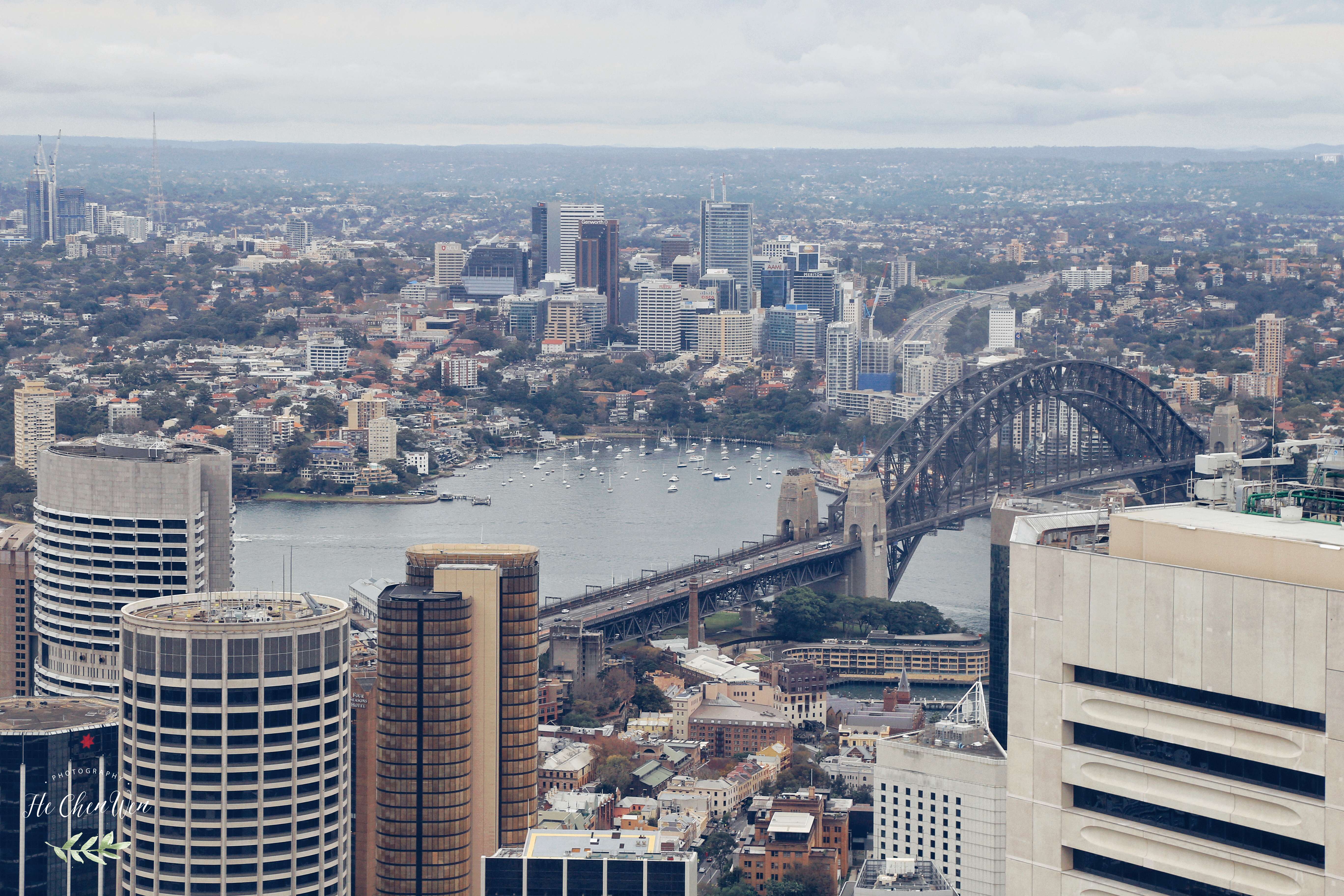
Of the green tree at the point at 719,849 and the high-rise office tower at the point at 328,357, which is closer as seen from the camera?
the green tree at the point at 719,849

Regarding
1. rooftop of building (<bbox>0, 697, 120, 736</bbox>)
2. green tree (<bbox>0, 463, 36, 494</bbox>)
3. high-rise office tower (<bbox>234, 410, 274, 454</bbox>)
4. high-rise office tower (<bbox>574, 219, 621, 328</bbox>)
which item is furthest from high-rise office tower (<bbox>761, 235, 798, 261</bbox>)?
rooftop of building (<bbox>0, 697, 120, 736</bbox>)

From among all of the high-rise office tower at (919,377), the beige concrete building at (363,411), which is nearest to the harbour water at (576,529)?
the beige concrete building at (363,411)

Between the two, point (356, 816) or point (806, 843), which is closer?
point (356, 816)

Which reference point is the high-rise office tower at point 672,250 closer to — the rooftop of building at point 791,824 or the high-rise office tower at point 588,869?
the rooftop of building at point 791,824

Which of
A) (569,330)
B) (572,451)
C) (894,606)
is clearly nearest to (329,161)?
(569,330)

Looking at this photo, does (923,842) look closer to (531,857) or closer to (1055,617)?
(531,857)

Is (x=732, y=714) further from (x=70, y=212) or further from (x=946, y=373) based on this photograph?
(x=70, y=212)

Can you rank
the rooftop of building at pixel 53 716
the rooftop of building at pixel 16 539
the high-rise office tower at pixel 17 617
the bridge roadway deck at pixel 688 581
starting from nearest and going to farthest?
the rooftop of building at pixel 53 716
the high-rise office tower at pixel 17 617
the rooftop of building at pixel 16 539
the bridge roadway deck at pixel 688 581
